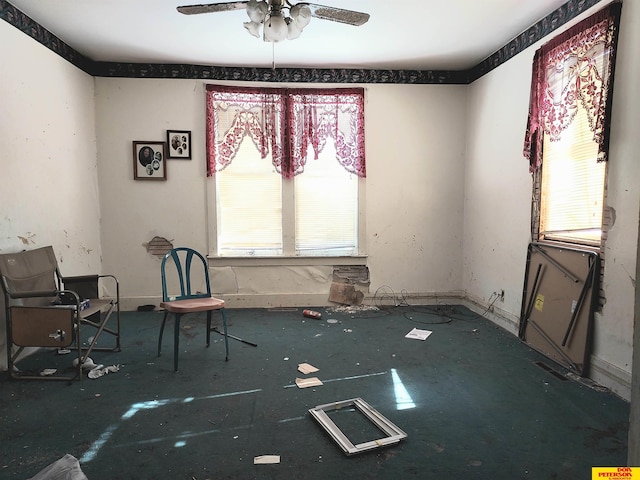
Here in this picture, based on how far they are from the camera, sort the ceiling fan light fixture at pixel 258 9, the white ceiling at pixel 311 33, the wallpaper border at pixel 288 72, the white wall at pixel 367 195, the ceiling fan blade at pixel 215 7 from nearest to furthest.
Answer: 1. the ceiling fan light fixture at pixel 258 9
2. the ceiling fan blade at pixel 215 7
3. the white ceiling at pixel 311 33
4. the wallpaper border at pixel 288 72
5. the white wall at pixel 367 195

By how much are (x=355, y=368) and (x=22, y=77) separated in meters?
3.70

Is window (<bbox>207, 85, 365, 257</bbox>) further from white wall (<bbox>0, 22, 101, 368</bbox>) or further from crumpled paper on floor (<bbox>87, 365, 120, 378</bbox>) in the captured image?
crumpled paper on floor (<bbox>87, 365, 120, 378</bbox>)

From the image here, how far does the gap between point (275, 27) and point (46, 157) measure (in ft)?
8.43

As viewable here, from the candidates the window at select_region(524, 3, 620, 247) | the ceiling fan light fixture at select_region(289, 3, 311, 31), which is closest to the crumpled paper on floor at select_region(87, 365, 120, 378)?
the ceiling fan light fixture at select_region(289, 3, 311, 31)

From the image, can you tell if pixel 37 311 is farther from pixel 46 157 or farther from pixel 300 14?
pixel 300 14

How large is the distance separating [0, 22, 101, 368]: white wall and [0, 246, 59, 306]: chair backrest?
0.47 feet

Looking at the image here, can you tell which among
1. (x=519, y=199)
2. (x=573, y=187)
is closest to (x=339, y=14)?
(x=573, y=187)

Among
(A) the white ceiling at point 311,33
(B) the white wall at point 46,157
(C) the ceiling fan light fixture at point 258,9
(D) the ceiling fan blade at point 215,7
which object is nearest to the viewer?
(C) the ceiling fan light fixture at point 258,9

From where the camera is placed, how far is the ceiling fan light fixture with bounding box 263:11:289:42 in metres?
2.64

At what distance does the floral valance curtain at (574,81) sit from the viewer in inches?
111

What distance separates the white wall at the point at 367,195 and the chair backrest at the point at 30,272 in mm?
1339

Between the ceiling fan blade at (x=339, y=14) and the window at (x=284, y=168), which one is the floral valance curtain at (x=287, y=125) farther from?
the ceiling fan blade at (x=339, y=14)

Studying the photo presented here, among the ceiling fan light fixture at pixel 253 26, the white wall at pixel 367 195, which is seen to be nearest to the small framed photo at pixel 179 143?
the white wall at pixel 367 195

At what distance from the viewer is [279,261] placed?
5.04 metres
